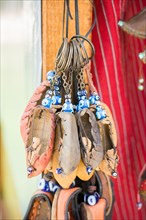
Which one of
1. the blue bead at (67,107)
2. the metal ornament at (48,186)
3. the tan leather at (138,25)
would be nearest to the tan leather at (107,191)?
the metal ornament at (48,186)

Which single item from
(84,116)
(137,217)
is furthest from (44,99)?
(137,217)

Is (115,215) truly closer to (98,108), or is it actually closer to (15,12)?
(98,108)

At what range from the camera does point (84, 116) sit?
642 millimetres

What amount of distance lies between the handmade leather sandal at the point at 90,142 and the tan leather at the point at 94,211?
5.6 inches

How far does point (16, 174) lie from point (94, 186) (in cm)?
31

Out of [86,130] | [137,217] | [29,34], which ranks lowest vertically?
[137,217]

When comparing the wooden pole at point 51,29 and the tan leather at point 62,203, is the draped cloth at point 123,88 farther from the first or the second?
the tan leather at point 62,203

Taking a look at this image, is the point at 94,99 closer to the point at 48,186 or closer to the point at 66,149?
the point at 66,149

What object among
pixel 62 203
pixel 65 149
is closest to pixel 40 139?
pixel 65 149

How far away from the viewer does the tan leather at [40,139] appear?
0.59 m

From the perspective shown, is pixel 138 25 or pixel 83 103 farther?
pixel 138 25

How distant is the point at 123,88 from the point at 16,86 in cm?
31

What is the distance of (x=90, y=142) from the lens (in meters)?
0.61

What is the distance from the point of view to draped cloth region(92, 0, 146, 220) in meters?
0.96
